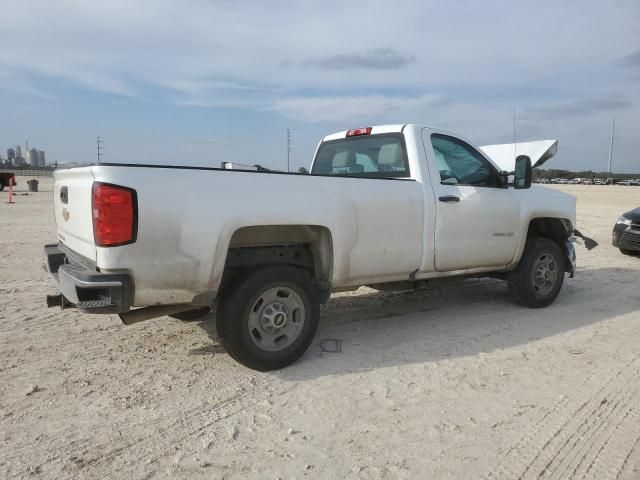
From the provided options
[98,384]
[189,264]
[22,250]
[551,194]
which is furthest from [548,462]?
[22,250]

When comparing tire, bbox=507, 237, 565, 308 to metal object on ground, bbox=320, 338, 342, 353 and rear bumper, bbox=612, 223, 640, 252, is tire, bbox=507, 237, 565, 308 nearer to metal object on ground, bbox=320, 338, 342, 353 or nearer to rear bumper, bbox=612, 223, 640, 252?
metal object on ground, bbox=320, 338, 342, 353

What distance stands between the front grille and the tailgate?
9870 mm

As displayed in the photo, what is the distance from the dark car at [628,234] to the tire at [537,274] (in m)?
4.70

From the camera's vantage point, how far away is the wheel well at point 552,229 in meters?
6.15

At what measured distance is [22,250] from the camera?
358 inches

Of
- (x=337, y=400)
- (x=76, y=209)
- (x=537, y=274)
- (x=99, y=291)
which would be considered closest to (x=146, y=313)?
(x=99, y=291)

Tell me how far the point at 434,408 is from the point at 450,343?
138 centimetres

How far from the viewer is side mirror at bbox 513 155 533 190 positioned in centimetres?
538

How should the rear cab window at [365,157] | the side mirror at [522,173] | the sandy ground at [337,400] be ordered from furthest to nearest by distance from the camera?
the side mirror at [522,173] < the rear cab window at [365,157] < the sandy ground at [337,400]

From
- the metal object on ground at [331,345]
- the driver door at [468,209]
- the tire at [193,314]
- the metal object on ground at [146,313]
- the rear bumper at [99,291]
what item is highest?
the driver door at [468,209]

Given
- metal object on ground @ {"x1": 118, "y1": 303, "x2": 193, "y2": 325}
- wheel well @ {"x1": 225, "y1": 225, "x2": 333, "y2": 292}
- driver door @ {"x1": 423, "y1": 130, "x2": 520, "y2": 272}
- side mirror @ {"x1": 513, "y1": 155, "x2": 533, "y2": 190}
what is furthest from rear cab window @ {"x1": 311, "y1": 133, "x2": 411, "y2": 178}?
metal object on ground @ {"x1": 118, "y1": 303, "x2": 193, "y2": 325}

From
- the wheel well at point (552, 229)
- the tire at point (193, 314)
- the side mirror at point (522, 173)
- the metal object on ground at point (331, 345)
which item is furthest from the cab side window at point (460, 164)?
the tire at point (193, 314)

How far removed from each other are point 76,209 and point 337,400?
2346 mm

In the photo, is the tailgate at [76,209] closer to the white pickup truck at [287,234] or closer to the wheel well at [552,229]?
the white pickup truck at [287,234]
